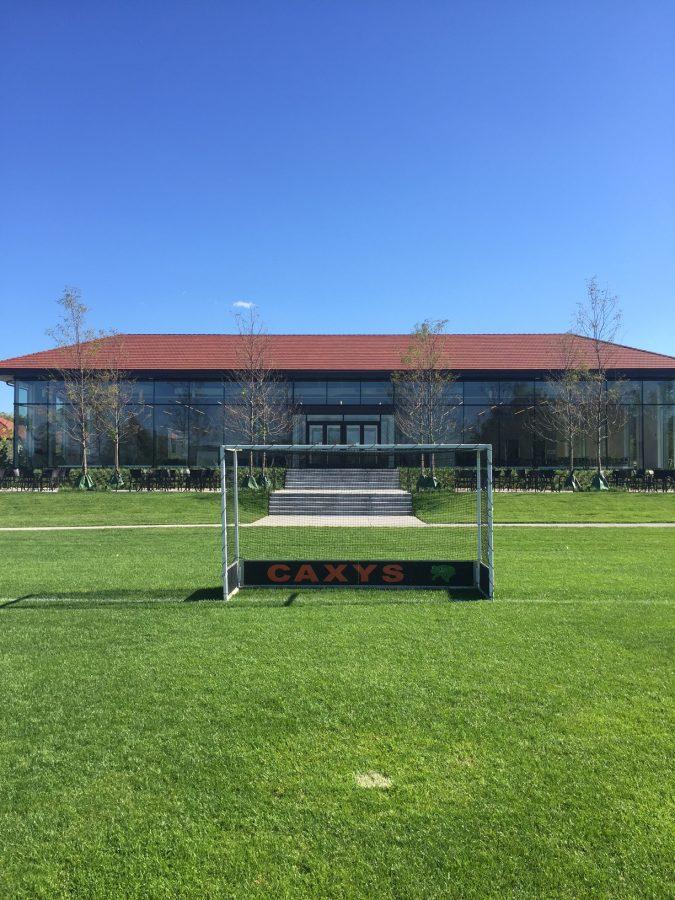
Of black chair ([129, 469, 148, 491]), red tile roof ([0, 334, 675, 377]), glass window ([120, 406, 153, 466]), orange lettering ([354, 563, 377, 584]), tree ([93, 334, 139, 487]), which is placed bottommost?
orange lettering ([354, 563, 377, 584])

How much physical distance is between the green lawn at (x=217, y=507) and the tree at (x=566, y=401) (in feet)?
23.8

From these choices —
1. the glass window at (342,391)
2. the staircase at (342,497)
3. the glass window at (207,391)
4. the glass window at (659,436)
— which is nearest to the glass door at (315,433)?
the glass window at (342,391)

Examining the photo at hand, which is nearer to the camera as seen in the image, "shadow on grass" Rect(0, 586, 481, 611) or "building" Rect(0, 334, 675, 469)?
"shadow on grass" Rect(0, 586, 481, 611)

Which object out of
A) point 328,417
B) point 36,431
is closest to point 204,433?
point 328,417

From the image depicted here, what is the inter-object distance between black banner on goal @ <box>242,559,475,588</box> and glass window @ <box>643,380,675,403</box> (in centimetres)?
3100

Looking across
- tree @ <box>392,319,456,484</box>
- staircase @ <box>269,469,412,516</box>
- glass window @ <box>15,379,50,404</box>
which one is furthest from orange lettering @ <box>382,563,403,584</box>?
glass window @ <box>15,379,50,404</box>

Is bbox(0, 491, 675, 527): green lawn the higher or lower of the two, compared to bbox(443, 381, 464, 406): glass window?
lower

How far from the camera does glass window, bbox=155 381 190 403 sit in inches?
1393

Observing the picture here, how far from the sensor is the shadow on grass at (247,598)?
829cm

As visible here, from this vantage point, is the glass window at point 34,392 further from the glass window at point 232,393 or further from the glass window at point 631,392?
the glass window at point 631,392

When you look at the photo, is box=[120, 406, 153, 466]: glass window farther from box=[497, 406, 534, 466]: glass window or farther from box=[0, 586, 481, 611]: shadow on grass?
box=[0, 586, 481, 611]: shadow on grass

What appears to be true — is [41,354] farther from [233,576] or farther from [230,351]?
[233,576]

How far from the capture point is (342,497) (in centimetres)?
2341

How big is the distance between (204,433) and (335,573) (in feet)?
89.4
